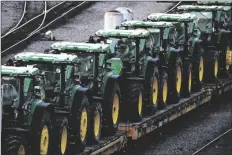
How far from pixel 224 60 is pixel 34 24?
9.24 metres

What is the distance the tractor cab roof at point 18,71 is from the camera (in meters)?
17.0

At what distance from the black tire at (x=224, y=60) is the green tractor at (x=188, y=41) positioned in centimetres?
191

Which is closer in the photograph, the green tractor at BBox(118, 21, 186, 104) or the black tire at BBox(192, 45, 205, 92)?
the green tractor at BBox(118, 21, 186, 104)

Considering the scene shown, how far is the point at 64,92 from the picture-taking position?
18562 mm

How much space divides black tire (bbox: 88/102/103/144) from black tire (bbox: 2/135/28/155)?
3.37 meters

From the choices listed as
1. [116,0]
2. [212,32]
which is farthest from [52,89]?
[116,0]

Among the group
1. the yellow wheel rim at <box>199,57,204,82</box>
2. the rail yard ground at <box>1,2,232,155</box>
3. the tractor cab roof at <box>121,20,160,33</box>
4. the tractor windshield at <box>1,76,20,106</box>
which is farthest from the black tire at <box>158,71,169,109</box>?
the tractor windshield at <box>1,76,20,106</box>

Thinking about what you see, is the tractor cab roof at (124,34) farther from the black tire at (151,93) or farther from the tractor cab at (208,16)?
the tractor cab at (208,16)

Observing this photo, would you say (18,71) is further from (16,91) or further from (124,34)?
(124,34)

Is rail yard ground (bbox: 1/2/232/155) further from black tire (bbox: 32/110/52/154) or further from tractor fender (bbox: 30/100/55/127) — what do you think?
tractor fender (bbox: 30/100/55/127)

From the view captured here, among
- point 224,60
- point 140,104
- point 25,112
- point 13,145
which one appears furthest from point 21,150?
point 224,60

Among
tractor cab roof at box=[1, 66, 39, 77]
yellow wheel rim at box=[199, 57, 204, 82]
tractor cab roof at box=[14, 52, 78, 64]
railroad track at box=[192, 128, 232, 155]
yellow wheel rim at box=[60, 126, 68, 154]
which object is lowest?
railroad track at box=[192, 128, 232, 155]

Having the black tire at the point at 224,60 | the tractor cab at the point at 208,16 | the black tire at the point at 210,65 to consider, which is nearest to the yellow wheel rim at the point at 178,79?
the black tire at the point at 210,65

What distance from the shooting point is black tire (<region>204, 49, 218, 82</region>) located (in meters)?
28.1
